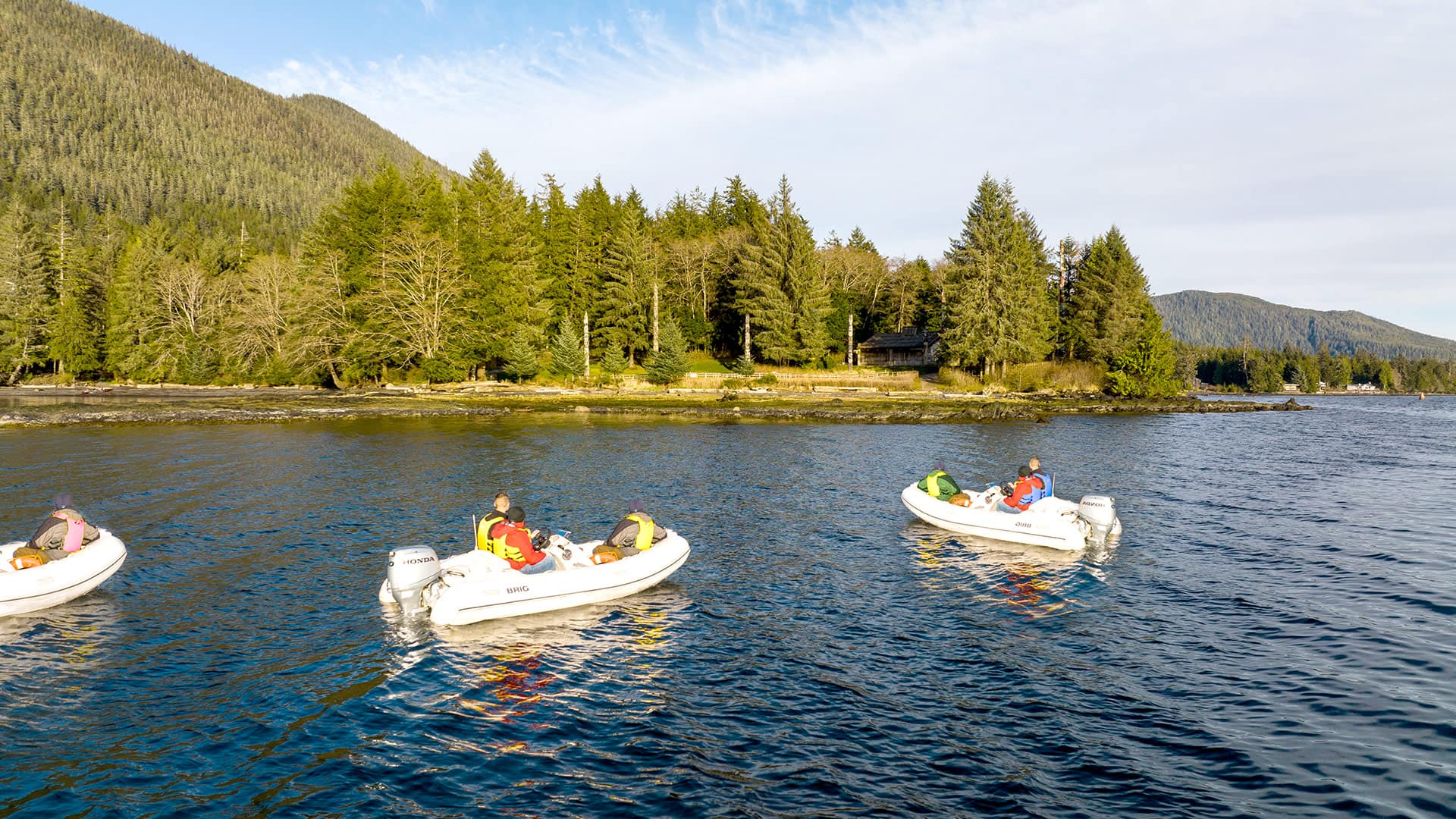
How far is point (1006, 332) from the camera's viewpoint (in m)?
70.4

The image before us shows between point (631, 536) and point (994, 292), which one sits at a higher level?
point (994, 292)

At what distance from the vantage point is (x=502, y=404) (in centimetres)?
5503

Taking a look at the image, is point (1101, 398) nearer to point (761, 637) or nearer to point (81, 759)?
point (761, 637)

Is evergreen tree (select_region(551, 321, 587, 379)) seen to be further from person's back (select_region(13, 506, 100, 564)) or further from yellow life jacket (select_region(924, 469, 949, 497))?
person's back (select_region(13, 506, 100, 564))

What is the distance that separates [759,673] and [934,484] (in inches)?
443

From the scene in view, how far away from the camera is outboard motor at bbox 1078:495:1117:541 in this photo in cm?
1894

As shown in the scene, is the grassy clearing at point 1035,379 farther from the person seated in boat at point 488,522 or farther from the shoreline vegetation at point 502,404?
the person seated in boat at point 488,522

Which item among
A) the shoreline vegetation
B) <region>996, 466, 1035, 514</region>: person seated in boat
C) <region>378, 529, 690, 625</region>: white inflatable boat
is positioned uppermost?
the shoreline vegetation

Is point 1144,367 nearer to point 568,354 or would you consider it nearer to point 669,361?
point 669,361

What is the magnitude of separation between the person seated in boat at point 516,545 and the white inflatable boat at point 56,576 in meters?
7.43

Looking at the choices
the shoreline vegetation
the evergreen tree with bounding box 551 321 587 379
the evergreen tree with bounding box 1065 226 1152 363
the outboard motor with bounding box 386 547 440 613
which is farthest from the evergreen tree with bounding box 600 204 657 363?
the outboard motor with bounding box 386 547 440 613

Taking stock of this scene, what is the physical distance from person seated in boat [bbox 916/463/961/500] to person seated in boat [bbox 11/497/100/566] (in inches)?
744

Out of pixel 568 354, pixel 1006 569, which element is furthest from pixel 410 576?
pixel 568 354

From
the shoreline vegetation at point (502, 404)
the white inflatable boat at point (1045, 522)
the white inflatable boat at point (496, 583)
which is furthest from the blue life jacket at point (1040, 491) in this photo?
the shoreline vegetation at point (502, 404)
